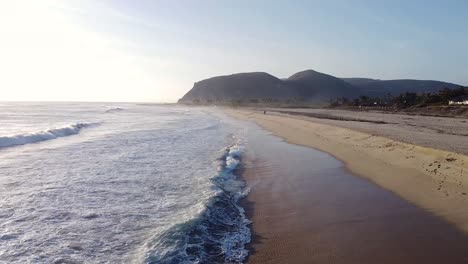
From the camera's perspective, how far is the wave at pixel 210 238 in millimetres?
6145

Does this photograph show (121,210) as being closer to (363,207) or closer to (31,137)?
(363,207)

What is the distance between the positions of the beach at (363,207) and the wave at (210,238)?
271 millimetres

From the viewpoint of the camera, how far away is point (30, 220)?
774 centimetres

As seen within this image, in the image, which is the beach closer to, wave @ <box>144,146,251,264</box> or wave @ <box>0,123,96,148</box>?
wave @ <box>144,146,251,264</box>

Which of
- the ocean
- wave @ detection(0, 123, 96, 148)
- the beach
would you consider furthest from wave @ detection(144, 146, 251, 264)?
wave @ detection(0, 123, 96, 148)

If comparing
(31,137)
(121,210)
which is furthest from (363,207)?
(31,137)

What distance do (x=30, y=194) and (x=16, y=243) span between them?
11.6 feet

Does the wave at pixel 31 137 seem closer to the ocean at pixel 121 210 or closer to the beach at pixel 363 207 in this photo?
the ocean at pixel 121 210

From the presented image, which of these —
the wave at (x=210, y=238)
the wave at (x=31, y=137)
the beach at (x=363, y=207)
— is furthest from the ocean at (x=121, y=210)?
the wave at (x=31, y=137)

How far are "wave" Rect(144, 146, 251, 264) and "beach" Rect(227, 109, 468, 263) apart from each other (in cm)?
27

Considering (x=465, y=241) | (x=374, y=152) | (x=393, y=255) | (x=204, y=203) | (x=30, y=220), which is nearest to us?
(x=393, y=255)

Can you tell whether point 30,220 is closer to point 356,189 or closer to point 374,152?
point 356,189

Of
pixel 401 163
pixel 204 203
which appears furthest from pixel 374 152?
pixel 204 203

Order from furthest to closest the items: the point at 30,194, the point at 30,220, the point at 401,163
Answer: the point at 401,163, the point at 30,194, the point at 30,220
